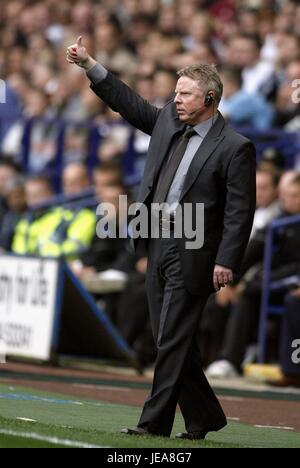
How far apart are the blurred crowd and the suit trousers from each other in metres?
5.40

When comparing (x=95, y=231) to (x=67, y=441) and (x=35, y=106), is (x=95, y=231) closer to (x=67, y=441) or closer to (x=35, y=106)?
(x=35, y=106)

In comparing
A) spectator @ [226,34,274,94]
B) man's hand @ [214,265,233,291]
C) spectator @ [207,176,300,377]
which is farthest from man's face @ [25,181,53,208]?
man's hand @ [214,265,233,291]

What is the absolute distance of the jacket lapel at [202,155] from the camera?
A: 7840 millimetres

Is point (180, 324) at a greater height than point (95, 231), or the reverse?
point (95, 231)

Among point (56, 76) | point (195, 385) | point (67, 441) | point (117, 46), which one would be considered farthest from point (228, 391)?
point (56, 76)

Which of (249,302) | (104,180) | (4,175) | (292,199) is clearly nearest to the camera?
(292,199)

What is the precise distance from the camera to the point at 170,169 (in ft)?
26.1

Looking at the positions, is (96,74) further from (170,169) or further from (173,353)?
(173,353)

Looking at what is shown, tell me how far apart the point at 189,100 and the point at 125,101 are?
45 cm

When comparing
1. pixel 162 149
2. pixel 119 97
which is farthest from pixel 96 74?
pixel 162 149

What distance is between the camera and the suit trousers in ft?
25.5

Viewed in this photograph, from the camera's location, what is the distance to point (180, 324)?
7.83 metres

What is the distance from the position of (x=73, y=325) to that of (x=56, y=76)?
28.4ft

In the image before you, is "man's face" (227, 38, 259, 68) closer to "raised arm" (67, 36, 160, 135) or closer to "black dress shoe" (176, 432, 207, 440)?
"raised arm" (67, 36, 160, 135)
